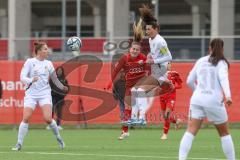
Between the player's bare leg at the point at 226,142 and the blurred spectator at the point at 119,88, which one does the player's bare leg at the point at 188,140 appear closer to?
the player's bare leg at the point at 226,142

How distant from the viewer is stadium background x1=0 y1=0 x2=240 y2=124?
2502cm

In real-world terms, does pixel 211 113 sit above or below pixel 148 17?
below

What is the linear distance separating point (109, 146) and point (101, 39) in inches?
555

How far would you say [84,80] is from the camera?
25.2m

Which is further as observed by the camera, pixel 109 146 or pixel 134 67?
pixel 134 67

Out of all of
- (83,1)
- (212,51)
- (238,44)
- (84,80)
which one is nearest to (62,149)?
(212,51)

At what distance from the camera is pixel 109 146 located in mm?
16922

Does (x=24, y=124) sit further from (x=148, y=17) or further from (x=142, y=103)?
(x=142, y=103)

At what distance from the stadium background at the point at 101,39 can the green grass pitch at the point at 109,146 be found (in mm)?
1979

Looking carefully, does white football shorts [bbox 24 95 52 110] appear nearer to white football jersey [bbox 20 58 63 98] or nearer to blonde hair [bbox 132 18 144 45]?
white football jersey [bbox 20 58 63 98]

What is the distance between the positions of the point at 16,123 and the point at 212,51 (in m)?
14.5

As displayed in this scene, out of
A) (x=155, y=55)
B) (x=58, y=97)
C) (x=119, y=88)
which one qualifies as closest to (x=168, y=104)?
(x=155, y=55)

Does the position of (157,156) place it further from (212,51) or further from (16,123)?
(16,123)

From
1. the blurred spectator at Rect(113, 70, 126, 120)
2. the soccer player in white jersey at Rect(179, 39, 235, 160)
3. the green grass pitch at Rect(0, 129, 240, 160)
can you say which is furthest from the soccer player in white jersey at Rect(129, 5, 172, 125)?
the soccer player in white jersey at Rect(179, 39, 235, 160)
